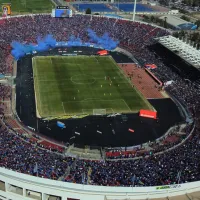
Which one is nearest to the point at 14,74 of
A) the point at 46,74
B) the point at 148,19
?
the point at 46,74

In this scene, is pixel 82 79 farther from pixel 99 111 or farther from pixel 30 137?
pixel 30 137

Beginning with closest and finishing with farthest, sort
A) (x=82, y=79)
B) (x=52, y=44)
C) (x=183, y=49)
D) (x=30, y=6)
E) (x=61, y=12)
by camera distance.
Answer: (x=82, y=79) → (x=183, y=49) → (x=52, y=44) → (x=61, y=12) → (x=30, y=6)

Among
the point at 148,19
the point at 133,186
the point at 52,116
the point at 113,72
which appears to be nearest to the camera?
the point at 133,186

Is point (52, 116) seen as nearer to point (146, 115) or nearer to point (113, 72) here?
point (146, 115)

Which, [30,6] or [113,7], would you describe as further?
[113,7]

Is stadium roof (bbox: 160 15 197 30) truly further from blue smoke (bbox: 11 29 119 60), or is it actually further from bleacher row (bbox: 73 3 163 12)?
blue smoke (bbox: 11 29 119 60)

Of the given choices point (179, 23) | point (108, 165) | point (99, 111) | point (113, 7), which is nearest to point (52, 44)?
point (99, 111)

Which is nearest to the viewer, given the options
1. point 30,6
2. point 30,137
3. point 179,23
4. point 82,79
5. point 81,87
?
point 30,137
